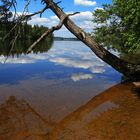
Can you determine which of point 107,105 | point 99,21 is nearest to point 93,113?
point 107,105

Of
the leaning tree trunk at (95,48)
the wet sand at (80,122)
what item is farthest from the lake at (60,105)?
the leaning tree trunk at (95,48)

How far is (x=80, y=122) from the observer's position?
10.0 m

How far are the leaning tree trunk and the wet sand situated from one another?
2.09 m

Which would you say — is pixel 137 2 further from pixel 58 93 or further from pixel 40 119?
pixel 40 119

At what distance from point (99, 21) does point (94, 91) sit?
1360cm

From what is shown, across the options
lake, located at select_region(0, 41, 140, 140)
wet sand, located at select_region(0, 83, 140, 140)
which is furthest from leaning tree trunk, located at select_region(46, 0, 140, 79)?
wet sand, located at select_region(0, 83, 140, 140)

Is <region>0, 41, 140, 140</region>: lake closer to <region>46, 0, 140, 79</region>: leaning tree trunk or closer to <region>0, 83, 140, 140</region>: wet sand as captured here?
<region>0, 83, 140, 140</region>: wet sand

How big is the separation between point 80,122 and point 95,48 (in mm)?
5273

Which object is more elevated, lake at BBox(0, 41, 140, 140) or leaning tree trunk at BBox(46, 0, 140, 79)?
leaning tree trunk at BBox(46, 0, 140, 79)

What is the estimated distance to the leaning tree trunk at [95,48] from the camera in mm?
14180

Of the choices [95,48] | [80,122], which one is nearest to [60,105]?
[80,122]

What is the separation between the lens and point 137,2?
13680 mm

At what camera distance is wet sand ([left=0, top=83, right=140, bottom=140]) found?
340 inches

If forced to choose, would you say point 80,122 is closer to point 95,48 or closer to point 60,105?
point 60,105
